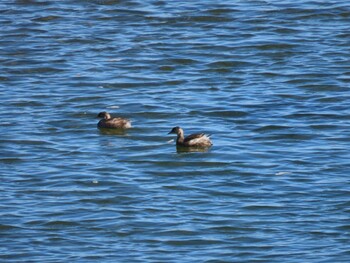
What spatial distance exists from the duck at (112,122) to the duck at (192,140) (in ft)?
3.86

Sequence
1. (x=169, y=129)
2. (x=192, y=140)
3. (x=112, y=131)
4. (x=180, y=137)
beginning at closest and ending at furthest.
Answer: (x=192, y=140) < (x=180, y=137) < (x=112, y=131) < (x=169, y=129)

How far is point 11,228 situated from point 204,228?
249 cm

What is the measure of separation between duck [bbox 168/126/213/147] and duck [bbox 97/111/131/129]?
1178mm

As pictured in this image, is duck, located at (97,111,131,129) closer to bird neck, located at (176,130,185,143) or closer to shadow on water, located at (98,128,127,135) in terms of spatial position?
shadow on water, located at (98,128,127,135)

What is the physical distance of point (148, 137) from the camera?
2245 cm

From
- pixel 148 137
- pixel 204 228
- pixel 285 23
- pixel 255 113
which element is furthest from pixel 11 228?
pixel 285 23

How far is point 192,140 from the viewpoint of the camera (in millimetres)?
21375

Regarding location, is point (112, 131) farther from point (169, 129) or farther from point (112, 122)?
point (169, 129)

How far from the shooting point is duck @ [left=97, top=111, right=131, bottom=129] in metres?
22.5

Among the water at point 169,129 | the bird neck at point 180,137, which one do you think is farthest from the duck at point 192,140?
the water at point 169,129

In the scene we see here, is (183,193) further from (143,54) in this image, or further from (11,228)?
(143,54)

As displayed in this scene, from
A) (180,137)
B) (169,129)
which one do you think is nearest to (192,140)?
(180,137)

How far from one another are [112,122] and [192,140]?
175 centimetres

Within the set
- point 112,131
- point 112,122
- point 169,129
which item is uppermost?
point 112,122
